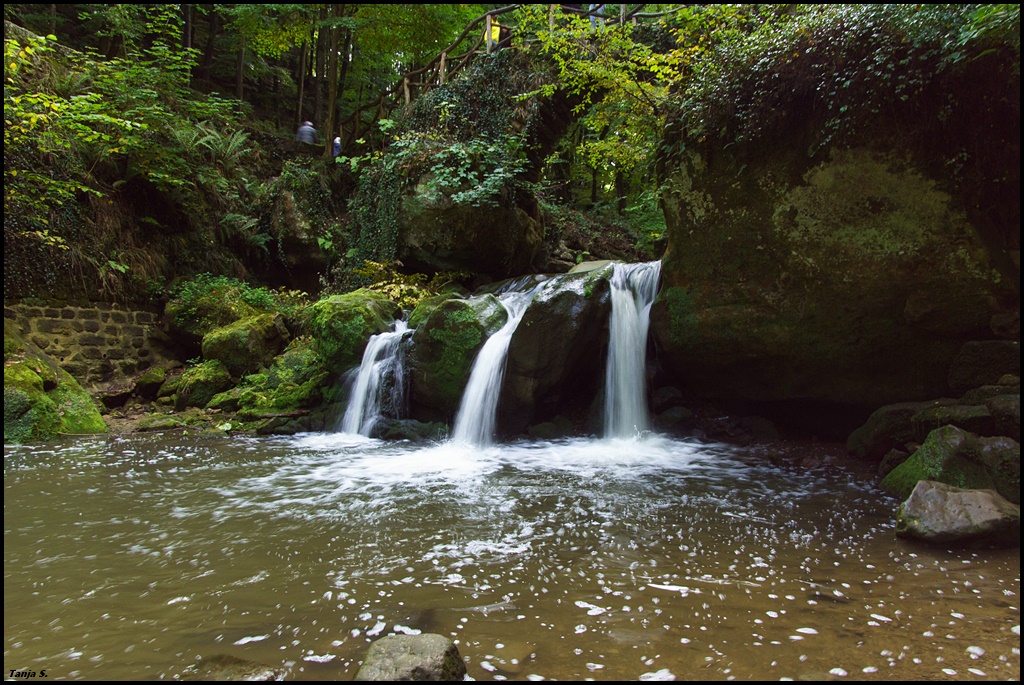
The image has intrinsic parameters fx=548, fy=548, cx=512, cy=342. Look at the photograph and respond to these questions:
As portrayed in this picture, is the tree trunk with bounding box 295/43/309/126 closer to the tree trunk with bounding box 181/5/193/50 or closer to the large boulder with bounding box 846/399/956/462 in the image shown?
the tree trunk with bounding box 181/5/193/50

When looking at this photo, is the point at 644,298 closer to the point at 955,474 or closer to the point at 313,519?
the point at 955,474

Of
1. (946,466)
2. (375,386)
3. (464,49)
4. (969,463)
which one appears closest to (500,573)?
(946,466)

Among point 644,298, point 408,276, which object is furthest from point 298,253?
point 644,298

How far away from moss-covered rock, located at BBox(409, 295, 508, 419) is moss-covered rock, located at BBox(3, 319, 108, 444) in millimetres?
4710

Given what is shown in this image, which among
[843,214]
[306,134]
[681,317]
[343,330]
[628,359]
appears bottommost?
[628,359]

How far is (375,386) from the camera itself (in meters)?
8.80

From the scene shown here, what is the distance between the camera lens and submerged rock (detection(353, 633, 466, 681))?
198cm

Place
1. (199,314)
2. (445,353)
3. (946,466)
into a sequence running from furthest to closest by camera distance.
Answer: (199,314)
(445,353)
(946,466)

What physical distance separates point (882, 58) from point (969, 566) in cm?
480

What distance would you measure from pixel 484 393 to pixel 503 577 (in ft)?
16.3

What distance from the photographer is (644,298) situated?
328 inches

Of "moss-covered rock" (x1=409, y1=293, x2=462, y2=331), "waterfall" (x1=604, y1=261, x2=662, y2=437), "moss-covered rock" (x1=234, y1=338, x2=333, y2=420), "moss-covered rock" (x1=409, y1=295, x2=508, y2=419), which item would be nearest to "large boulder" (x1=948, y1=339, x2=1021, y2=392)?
"waterfall" (x1=604, y1=261, x2=662, y2=437)

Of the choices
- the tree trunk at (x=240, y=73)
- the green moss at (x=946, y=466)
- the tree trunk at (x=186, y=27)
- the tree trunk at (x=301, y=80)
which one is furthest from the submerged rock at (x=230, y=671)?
Result: the tree trunk at (x=301, y=80)

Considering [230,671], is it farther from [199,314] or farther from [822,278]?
[199,314]
